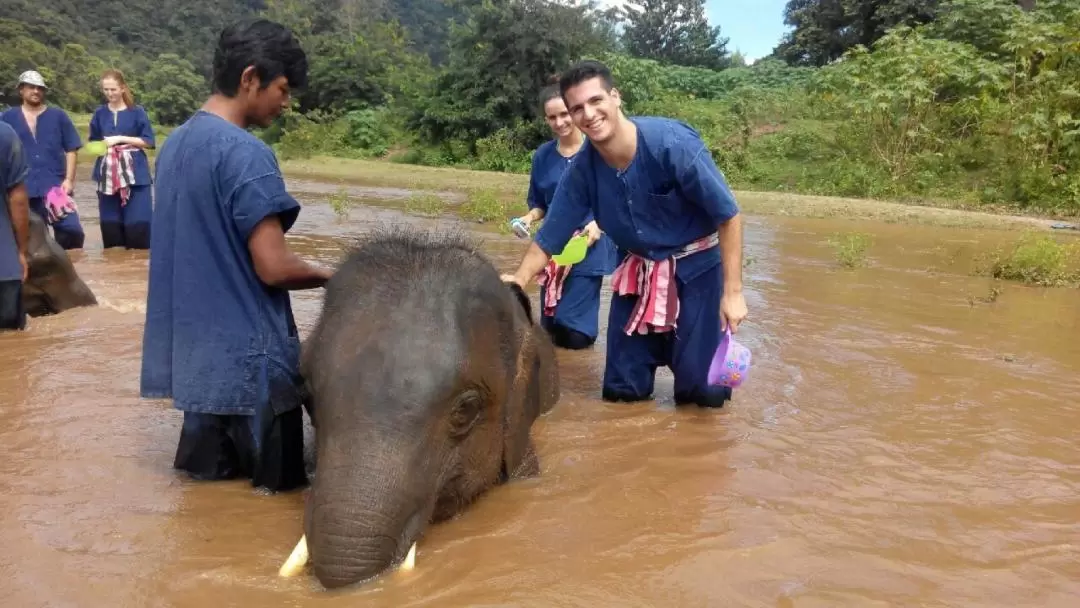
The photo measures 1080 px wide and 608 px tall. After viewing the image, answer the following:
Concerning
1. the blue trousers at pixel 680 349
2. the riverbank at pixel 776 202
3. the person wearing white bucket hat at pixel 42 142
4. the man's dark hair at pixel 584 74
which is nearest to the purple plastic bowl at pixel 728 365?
the blue trousers at pixel 680 349

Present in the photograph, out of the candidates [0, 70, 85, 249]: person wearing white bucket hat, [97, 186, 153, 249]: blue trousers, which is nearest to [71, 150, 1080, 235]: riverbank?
[97, 186, 153, 249]: blue trousers

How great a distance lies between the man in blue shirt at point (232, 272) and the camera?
11.1 feet

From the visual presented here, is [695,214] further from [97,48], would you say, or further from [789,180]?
[97,48]

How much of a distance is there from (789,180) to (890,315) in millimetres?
13318

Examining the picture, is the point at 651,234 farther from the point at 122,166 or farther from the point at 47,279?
the point at 122,166

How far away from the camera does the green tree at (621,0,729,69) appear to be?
50812mm

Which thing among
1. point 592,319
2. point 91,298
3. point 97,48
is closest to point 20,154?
point 91,298

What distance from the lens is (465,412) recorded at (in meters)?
3.18

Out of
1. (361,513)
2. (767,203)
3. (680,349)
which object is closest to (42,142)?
(680,349)

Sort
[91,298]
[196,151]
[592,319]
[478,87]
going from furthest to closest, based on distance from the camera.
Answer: [478,87], [91,298], [592,319], [196,151]

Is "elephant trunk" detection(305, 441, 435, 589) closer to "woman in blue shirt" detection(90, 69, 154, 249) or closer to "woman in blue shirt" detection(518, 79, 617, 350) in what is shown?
"woman in blue shirt" detection(518, 79, 617, 350)

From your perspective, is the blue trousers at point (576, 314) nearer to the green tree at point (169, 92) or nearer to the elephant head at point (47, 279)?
the elephant head at point (47, 279)

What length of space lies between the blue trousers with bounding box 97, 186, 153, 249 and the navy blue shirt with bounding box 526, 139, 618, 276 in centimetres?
527

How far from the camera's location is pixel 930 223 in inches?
548
